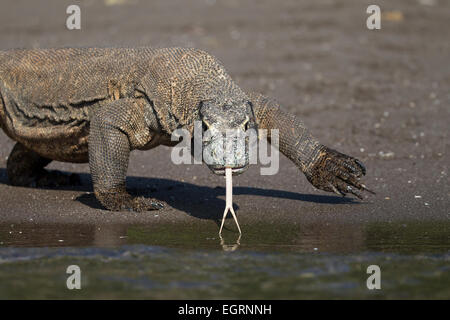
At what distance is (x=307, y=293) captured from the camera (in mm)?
5531

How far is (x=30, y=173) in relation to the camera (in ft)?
31.0

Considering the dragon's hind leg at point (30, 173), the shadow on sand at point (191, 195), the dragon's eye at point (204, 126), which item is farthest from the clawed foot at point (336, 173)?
the dragon's hind leg at point (30, 173)

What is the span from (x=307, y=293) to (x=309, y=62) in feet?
36.1

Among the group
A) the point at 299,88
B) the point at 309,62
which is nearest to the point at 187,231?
the point at 299,88

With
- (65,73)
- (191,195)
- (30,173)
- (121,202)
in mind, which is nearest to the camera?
(121,202)

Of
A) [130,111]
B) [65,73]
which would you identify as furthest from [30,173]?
[130,111]

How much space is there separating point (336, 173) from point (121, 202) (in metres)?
2.06

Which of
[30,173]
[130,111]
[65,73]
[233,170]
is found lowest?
[30,173]

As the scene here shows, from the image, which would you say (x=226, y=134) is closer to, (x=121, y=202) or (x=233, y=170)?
(x=233, y=170)

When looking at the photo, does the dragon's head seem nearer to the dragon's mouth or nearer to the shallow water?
the dragon's mouth

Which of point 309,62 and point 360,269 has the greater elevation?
point 309,62

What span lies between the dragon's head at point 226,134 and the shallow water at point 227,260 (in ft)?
2.24

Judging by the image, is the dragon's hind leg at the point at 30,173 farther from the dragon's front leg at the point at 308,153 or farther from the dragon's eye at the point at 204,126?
the dragon's eye at the point at 204,126
